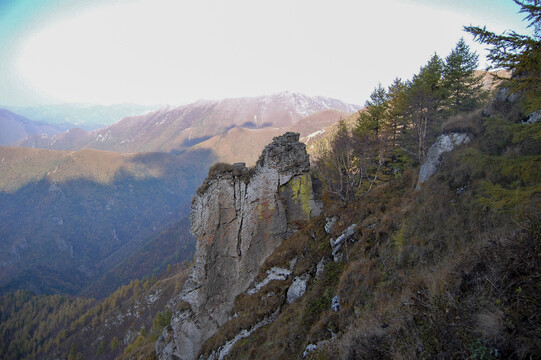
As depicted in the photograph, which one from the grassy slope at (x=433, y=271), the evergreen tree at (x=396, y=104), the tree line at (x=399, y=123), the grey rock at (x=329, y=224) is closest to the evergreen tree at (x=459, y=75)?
the tree line at (x=399, y=123)

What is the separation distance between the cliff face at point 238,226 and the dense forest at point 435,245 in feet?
5.42

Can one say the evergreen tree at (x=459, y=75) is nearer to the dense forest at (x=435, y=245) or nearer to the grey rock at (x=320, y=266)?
the dense forest at (x=435, y=245)

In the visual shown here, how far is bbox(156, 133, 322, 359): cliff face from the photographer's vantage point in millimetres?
20797

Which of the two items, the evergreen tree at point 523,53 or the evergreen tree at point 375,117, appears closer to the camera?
the evergreen tree at point 523,53

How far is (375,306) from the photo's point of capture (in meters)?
8.61

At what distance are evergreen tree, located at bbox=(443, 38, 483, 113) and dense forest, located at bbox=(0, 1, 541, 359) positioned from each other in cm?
14

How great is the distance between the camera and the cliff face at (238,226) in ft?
68.2

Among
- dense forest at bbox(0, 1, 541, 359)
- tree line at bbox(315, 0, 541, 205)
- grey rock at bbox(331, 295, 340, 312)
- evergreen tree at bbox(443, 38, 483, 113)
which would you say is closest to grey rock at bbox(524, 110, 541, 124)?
dense forest at bbox(0, 1, 541, 359)

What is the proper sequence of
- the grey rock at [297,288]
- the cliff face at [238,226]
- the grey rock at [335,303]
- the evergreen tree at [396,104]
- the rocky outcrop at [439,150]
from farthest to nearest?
the evergreen tree at [396,104], the cliff face at [238,226], the grey rock at [297,288], the rocky outcrop at [439,150], the grey rock at [335,303]

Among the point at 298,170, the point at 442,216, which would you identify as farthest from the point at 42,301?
the point at 442,216

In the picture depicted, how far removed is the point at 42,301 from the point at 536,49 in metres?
217

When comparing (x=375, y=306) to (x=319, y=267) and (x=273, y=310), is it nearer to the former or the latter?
(x=319, y=267)

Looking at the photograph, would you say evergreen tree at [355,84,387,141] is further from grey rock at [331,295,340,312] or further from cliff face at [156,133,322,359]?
grey rock at [331,295,340,312]

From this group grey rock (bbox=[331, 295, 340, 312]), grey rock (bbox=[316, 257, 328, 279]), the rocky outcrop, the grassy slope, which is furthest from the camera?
grey rock (bbox=[316, 257, 328, 279])
